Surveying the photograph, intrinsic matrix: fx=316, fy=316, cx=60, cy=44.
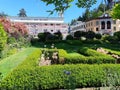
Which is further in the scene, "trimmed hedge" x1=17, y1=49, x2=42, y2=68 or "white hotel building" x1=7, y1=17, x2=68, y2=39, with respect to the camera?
"white hotel building" x1=7, y1=17, x2=68, y2=39

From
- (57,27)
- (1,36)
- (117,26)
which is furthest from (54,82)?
(117,26)

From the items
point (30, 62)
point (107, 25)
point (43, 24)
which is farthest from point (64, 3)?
point (107, 25)

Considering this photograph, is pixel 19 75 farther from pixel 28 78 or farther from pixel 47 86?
pixel 47 86

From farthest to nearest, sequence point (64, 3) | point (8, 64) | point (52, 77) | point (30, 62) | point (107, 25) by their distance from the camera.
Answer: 1. point (107, 25)
2. point (8, 64)
3. point (64, 3)
4. point (30, 62)
5. point (52, 77)

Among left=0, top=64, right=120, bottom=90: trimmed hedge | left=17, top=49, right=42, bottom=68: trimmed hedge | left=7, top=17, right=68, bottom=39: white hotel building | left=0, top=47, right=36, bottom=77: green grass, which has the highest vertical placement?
left=7, top=17, right=68, bottom=39: white hotel building

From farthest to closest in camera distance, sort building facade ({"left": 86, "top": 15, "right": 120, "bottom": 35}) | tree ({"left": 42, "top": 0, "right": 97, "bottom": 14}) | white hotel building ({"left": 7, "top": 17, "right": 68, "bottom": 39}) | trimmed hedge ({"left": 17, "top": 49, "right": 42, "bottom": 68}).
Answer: building facade ({"left": 86, "top": 15, "right": 120, "bottom": 35})
white hotel building ({"left": 7, "top": 17, "right": 68, "bottom": 39})
tree ({"left": 42, "top": 0, "right": 97, "bottom": 14})
trimmed hedge ({"left": 17, "top": 49, "right": 42, "bottom": 68})

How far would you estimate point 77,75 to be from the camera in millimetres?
9805

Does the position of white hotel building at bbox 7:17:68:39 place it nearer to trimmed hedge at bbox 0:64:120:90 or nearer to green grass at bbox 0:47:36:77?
green grass at bbox 0:47:36:77

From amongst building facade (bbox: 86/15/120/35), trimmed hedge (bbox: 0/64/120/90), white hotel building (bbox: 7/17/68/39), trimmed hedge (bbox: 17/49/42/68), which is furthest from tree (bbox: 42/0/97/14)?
building facade (bbox: 86/15/120/35)

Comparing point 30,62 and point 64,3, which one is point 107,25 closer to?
point 64,3

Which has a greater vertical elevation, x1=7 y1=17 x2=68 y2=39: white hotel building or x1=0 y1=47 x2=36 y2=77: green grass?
x1=7 y1=17 x2=68 y2=39: white hotel building

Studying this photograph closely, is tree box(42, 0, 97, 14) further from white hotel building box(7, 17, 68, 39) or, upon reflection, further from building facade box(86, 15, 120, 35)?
building facade box(86, 15, 120, 35)

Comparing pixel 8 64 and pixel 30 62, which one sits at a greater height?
pixel 30 62

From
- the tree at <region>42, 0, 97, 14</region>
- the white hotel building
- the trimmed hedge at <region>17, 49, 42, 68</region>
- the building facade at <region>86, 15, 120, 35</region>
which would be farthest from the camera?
the building facade at <region>86, 15, 120, 35</region>
